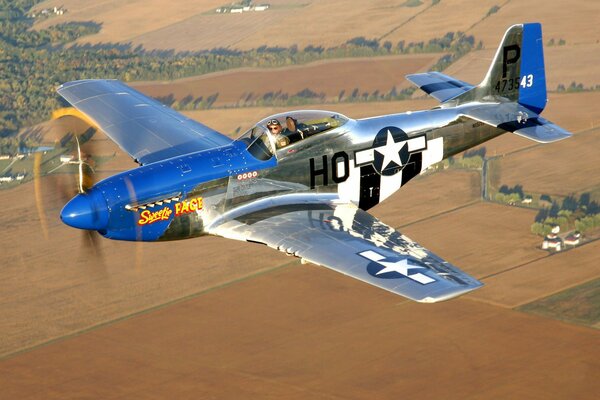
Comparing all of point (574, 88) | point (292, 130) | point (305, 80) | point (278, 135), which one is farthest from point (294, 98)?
point (278, 135)

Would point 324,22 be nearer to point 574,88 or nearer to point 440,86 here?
point 574,88

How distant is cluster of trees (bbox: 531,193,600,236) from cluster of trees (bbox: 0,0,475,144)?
1137 inches

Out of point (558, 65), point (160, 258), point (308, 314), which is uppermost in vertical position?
point (558, 65)

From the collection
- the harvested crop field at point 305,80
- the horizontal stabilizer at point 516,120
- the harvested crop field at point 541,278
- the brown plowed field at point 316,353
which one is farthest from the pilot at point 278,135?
the harvested crop field at point 305,80

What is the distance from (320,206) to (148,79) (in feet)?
228

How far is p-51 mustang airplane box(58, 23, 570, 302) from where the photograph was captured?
92.4ft

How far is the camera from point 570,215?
2495 inches

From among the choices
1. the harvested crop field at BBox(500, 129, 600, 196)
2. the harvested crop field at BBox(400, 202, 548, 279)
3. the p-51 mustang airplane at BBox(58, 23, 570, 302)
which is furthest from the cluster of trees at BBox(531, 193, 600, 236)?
the p-51 mustang airplane at BBox(58, 23, 570, 302)

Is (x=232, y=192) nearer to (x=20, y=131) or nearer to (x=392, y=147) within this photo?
(x=392, y=147)

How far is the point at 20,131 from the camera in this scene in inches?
3383

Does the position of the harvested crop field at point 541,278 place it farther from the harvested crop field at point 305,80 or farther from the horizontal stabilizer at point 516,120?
the harvested crop field at point 305,80

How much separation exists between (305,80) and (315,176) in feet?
204

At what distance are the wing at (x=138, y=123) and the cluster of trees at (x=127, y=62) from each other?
162ft

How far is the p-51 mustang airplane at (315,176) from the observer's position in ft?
92.4
